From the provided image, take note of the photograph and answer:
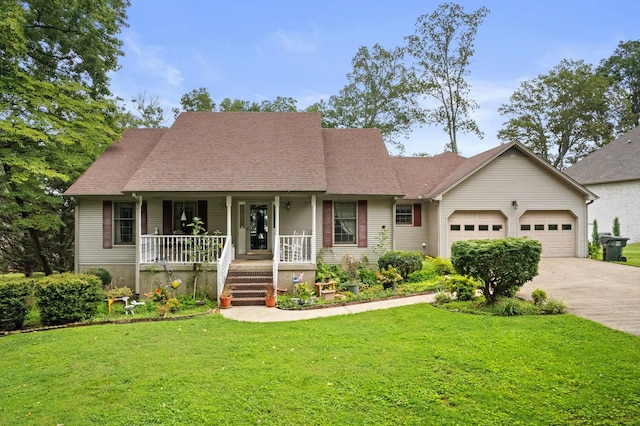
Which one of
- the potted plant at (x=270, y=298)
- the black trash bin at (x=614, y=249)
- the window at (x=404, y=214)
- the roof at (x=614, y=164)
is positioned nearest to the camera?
the potted plant at (x=270, y=298)

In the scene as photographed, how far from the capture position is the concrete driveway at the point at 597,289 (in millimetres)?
6883

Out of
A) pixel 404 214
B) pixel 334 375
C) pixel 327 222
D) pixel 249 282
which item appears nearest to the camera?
pixel 334 375

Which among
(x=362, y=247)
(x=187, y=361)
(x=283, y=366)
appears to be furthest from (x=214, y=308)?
(x=362, y=247)

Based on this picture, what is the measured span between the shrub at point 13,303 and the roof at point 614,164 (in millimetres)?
28959

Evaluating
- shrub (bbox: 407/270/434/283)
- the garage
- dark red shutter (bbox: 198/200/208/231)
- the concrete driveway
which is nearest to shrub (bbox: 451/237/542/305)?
the concrete driveway

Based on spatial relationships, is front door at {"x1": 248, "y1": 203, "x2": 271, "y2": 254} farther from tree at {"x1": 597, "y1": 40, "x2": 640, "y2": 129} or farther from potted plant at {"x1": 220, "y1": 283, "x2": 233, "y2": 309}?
tree at {"x1": 597, "y1": 40, "x2": 640, "y2": 129}

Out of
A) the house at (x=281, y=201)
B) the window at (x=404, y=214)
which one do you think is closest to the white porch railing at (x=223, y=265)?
the house at (x=281, y=201)

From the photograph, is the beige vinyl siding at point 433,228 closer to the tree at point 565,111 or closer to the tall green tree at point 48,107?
the tall green tree at point 48,107

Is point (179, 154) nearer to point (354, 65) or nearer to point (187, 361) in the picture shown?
point (187, 361)

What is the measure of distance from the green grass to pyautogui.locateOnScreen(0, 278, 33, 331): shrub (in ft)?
3.88

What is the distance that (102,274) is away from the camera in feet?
38.9

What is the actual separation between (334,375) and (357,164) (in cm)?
1061

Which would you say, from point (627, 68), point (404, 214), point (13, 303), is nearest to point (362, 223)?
point (404, 214)

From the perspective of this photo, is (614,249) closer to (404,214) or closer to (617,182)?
(404,214)
